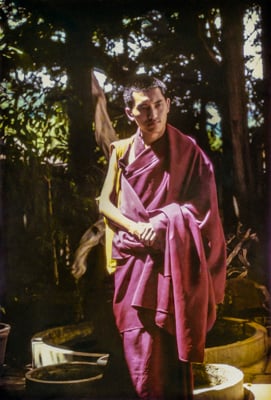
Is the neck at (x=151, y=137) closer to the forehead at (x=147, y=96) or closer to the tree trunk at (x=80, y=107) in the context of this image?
the forehead at (x=147, y=96)

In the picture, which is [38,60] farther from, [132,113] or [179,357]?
[179,357]

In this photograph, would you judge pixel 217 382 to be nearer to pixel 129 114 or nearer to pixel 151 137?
pixel 151 137

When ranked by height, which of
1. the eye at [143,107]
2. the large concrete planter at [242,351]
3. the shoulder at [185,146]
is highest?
the eye at [143,107]

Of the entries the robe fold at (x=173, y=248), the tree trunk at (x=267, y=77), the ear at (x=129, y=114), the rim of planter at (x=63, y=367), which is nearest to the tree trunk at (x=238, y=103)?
the tree trunk at (x=267, y=77)

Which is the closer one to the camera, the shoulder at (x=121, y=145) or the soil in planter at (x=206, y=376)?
the soil in planter at (x=206, y=376)

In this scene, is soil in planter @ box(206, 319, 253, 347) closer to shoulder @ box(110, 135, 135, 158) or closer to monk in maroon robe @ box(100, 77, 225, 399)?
monk in maroon robe @ box(100, 77, 225, 399)

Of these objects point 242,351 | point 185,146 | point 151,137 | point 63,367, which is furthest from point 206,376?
point 151,137

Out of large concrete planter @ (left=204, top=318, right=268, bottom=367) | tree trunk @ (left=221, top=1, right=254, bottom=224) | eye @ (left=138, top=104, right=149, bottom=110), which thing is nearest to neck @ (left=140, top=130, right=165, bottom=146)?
eye @ (left=138, top=104, right=149, bottom=110)

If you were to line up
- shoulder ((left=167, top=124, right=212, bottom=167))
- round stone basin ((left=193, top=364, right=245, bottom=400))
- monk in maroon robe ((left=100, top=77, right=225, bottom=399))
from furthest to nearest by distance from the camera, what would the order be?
shoulder ((left=167, top=124, right=212, bottom=167)), monk in maroon robe ((left=100, top=77, right=225, bottom=399)), round stone basin ((left=193, top=364, right=245, bottom=400))

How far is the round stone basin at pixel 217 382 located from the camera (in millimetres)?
4055

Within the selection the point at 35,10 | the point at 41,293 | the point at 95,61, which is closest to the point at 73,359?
the point at 41,293

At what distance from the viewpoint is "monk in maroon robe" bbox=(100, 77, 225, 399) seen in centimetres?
431

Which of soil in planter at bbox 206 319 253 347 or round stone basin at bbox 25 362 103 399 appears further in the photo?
soil in planter at bbox 206 319 253 347

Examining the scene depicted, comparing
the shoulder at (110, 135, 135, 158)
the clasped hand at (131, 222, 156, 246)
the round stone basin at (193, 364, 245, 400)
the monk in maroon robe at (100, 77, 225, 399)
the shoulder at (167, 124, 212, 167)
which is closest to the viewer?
the round stone basin at (193, 364, 245, 400)
